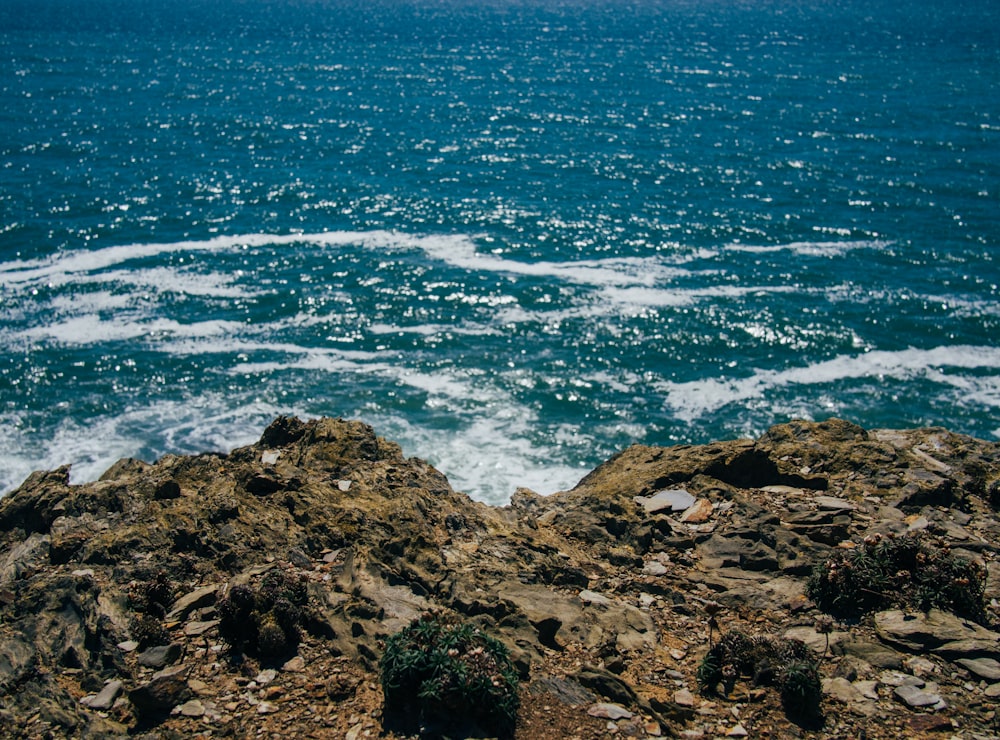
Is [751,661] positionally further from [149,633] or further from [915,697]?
[149,633]

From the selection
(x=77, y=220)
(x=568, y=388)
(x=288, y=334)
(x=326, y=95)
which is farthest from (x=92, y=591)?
(x=326, y=95)

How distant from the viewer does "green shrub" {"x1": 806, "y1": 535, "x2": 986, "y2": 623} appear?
1441 cm

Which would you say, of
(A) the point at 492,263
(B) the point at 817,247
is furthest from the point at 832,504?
(B) the point at 817,247

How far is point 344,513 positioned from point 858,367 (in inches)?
1147

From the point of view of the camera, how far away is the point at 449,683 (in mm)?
11875

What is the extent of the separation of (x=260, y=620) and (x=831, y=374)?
31.0 meters

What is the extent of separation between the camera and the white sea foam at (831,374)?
36.7 m

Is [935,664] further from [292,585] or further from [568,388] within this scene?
[568,388]

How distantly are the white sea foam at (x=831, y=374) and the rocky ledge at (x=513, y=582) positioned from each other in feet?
52.2

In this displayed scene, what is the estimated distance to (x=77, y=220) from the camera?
5403 cm

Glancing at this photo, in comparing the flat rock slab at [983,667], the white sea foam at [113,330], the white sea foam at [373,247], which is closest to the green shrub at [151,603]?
the flat rock slab at [983,667]

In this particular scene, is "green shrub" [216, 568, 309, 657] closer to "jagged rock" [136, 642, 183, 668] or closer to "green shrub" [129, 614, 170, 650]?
"jagged rock" [136, 642, 183, 668]

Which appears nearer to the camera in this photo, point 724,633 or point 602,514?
point 724,633

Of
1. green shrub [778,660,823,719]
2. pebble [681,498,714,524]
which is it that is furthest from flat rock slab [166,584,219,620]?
pebble [681,498,714,524]
